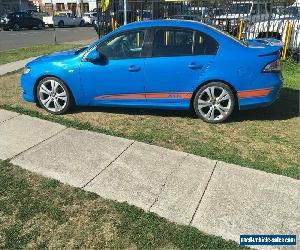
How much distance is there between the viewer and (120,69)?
591 centimetres

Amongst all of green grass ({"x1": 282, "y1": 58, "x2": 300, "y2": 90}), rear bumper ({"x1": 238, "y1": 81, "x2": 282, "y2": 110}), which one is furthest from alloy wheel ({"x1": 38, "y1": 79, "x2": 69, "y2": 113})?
green grass ({"x1": 282, "y1": 58, "x2": 300, "y2": 90})

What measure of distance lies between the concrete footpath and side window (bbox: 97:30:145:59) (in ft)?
4.52

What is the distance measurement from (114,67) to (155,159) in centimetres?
191

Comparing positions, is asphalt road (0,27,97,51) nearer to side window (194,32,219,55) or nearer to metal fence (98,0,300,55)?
metal fence (98,0,300,55)

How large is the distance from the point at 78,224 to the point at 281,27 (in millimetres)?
10023

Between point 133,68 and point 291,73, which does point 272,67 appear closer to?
point 133,68

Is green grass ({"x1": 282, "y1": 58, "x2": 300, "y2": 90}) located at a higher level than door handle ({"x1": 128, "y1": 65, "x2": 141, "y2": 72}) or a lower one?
lower

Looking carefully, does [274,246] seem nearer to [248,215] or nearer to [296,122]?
[248,215]

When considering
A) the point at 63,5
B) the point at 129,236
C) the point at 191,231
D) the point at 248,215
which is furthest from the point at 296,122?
the point at 63,5

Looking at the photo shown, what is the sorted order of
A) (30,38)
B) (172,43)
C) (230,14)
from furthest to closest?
(30,38)
(230,14)
(172,43)

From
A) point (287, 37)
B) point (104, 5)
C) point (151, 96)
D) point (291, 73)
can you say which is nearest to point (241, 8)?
point (287, 37)

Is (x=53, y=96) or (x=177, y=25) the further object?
(x=53, y=96)

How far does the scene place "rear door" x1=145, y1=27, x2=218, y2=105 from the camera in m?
5.70

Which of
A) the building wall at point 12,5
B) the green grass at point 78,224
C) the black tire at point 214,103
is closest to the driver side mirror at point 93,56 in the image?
the black tire at point 214,103
